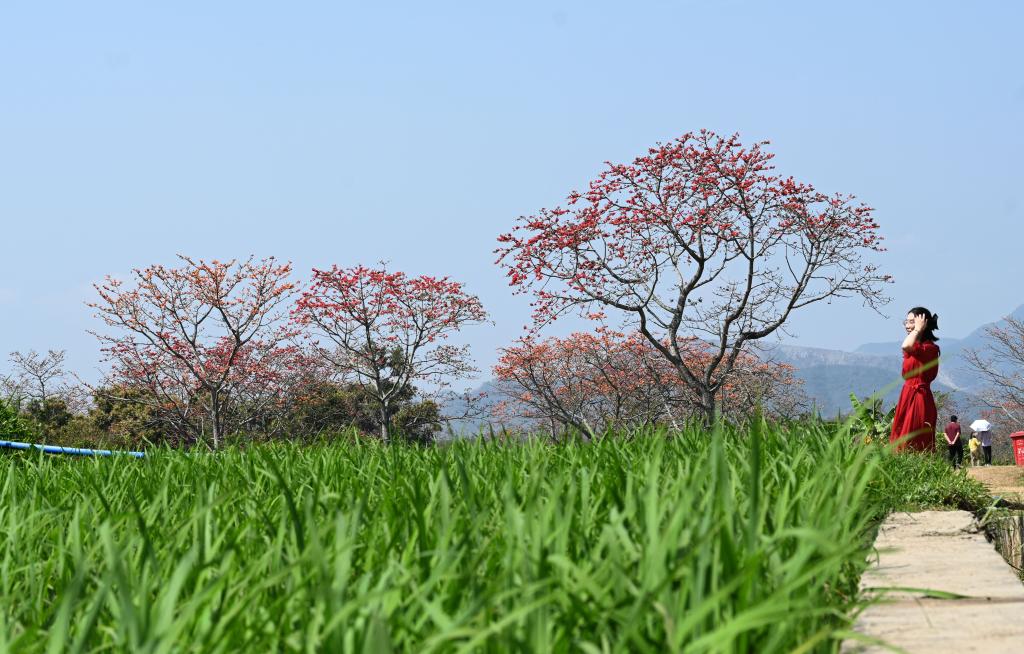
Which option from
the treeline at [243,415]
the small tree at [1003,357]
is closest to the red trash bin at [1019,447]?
the small tree at [1003,357]

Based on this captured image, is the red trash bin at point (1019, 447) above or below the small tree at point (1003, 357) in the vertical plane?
below

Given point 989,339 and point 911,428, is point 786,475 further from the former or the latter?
point 989,339

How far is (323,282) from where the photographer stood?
80.8ft

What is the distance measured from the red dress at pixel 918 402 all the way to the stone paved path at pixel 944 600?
20.2ft

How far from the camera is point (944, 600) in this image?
250 cm

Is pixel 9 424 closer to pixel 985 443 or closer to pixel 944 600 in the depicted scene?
pixel 944 600

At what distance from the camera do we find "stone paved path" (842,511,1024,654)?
6.87ft

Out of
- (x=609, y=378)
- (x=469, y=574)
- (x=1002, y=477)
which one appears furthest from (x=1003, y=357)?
(x=469, y=574)

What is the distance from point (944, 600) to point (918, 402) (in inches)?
307

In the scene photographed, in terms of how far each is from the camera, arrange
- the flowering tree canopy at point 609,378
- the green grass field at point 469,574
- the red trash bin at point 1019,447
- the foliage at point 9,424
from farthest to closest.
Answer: the flowering tree canopy at point 609,378, the red trash bin at point 1019,447, the foliage at point 9,424, the green grass field at point 469,574

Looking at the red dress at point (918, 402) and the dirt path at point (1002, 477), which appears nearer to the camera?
the red dress at point (918, 402)

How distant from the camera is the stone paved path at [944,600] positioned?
2094 mm

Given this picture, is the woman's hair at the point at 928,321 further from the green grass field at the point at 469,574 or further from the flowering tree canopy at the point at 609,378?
the flowering tree canopy at the point at 609,378

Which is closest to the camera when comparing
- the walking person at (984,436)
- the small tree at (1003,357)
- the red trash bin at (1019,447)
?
the red trash bin at (1019,447)
